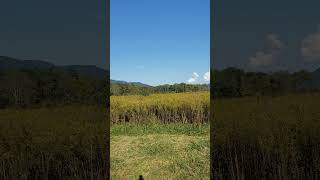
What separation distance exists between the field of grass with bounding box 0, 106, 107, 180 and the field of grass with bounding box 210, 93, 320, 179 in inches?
53.0

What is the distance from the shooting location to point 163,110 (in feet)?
44.5

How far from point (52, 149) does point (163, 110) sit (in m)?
9.03

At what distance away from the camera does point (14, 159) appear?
178 inches

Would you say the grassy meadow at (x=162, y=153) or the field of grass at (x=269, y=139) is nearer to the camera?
the field of grass at (x=269, y=139)

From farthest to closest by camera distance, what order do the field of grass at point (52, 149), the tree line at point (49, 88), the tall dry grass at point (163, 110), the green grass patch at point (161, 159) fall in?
the tall dry grass at point (163, 110)
the tree line at point (49, 88)
the green grass patch at point (161, 159)
the field of grass at point (52, 149)

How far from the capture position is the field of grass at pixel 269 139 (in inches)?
169

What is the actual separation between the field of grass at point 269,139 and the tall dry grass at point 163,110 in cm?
773

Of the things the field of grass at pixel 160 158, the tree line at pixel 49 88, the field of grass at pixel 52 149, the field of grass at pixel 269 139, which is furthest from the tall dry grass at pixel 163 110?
the field of grass at pixel 52 149

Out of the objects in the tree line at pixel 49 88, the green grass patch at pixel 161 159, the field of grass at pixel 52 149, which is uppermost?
the tree line at pixel 49 88

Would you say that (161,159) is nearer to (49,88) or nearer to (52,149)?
(52,149)

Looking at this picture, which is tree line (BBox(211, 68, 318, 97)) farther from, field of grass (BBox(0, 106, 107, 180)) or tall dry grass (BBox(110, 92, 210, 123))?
tall dry grass (BBox(110, 92, 210, 123))

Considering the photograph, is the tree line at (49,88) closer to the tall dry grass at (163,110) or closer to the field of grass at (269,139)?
the field of grass at (269,139)

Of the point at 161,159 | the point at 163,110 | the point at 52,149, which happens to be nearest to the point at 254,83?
the point at 161,159

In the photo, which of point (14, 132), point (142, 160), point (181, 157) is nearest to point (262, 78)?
point (181, 157)
